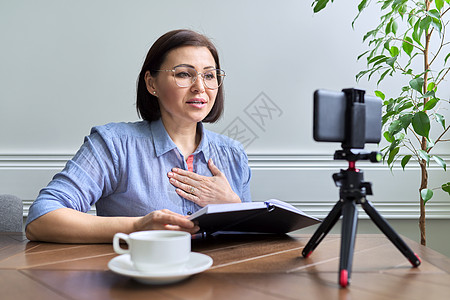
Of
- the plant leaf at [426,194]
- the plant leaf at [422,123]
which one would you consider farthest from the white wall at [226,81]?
the plant leaf at [422,123]

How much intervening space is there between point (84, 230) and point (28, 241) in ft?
0.59

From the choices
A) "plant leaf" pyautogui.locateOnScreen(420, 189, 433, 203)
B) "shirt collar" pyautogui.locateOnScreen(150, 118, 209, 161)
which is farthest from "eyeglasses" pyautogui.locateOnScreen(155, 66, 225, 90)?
"plant leaf" pyautogui.locateOnScreen(420, 189, 433, 203)

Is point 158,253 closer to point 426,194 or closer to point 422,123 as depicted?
point 422,123

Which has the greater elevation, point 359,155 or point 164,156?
point 359,155

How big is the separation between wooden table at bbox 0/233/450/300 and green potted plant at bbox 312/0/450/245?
2.50ft

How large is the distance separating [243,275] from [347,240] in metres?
0.20

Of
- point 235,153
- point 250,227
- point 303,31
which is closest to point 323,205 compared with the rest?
point 235,153

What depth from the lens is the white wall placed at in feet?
7.15

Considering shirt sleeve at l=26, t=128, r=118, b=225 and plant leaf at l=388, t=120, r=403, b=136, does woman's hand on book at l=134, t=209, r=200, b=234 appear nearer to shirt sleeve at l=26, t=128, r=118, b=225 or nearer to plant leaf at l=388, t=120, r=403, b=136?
shirt sleeve at l=26, t=128, r=118, b=225

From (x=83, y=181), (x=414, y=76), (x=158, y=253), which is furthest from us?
(x=414, y=76)

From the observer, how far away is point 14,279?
79 centimetres

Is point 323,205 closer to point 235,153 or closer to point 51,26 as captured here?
point 235,153

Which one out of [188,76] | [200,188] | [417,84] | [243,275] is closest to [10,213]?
[200,188]

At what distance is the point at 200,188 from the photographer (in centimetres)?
148
